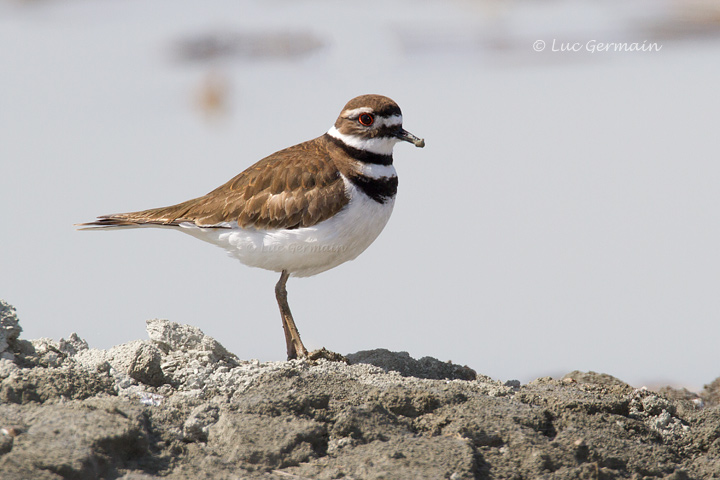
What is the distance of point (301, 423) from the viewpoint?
163 inches

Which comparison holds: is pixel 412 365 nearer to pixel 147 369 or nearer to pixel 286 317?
pixel 286 317

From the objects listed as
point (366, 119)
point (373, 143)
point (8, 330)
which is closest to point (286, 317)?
point (373, 143)

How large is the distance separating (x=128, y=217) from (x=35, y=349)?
1943 mm

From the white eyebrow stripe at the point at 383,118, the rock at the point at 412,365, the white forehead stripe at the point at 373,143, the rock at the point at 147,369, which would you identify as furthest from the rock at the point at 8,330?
the white eyebrow stripe at the point at 383,118

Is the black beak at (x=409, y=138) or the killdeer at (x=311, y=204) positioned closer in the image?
the killdeer at (x=311, y=204)

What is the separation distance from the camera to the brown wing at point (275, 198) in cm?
605

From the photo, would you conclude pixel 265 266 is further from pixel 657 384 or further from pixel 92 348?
pixel 657 384

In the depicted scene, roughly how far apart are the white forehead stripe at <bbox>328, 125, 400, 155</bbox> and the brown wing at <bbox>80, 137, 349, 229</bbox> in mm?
227

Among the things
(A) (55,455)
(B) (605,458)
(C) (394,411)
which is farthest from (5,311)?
(B) (605,458)

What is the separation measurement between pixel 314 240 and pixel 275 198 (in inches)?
19.3

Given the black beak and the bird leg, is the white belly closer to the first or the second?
the bird leg

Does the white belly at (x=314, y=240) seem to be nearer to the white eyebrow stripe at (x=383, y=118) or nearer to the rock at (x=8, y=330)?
the white eyebrow stripe at (x=383, y=118)

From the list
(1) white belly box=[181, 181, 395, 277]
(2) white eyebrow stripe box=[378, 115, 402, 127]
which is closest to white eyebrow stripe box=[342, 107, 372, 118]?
(2) white eyebrow stripe box=[378, 115, 402, 127]

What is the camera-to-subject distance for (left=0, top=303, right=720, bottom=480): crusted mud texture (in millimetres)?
3727
